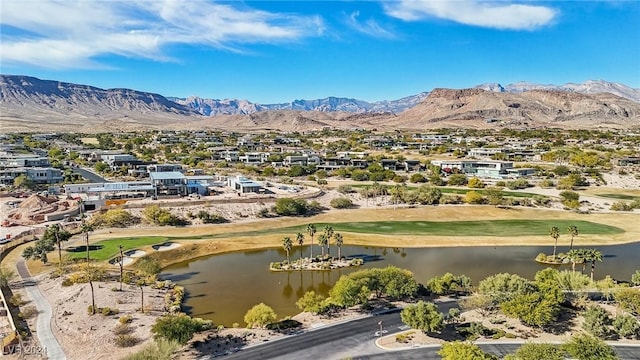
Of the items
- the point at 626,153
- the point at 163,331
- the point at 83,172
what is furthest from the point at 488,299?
the point at 626,153

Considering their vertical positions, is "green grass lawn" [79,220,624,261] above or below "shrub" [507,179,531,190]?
below

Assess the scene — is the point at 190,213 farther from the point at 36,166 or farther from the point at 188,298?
the point at 36,166

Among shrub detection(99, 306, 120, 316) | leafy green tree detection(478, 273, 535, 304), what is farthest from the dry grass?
leafy green tree detection(478, 273, 535, 304)

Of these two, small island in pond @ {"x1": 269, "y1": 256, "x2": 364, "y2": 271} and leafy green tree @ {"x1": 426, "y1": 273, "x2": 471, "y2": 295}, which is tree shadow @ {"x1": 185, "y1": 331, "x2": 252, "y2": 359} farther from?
small island in pond @ {"x1": 269, "y1": 256, "x2": 364, "y2": 271}

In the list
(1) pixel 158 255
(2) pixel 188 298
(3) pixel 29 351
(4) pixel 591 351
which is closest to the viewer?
(4) pixel 591 351

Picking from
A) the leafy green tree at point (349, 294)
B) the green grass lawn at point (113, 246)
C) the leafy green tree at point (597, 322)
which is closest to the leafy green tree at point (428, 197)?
the green grass lawn at point (113, 246)

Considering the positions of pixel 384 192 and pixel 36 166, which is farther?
pixel 36 166

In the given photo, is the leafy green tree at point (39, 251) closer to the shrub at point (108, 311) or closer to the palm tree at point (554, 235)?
the shrub at point (108, 311)

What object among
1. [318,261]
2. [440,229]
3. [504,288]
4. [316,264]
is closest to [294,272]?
[316,264]
